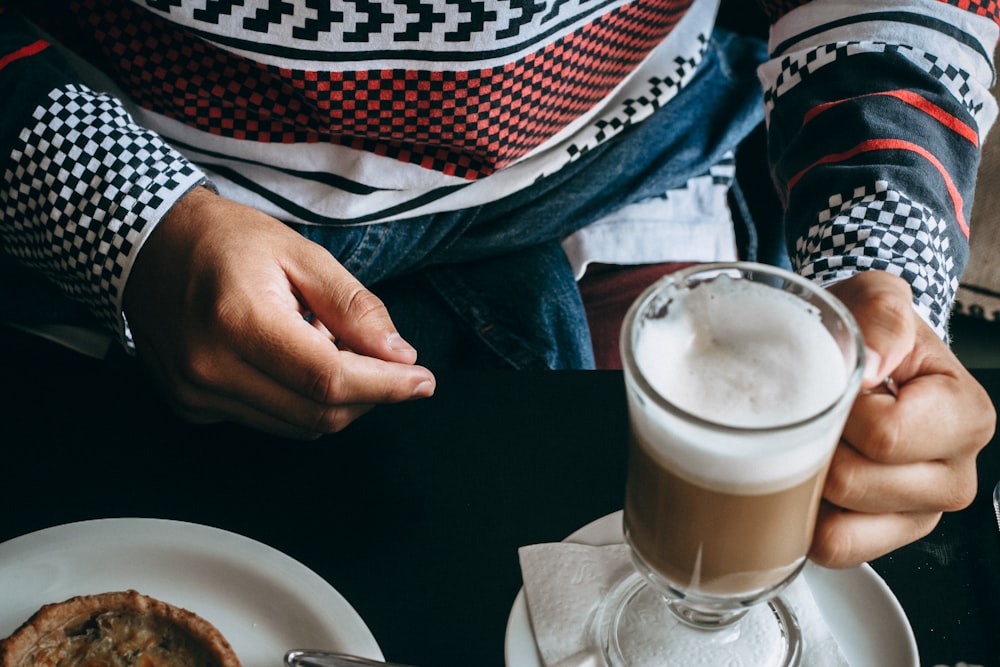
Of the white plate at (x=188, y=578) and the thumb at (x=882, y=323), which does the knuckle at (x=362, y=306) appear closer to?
the white plate at (x=188, y=578)

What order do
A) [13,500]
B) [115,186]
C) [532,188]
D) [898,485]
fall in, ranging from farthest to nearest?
1. [532,188]
2. [115,186]
3. [13,500]
4. [898,485]

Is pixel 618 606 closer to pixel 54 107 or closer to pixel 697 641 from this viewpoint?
pixel 697 641

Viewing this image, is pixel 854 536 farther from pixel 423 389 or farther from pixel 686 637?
pixel 423 389

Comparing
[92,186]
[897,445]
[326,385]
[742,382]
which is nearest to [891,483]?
[897,445]

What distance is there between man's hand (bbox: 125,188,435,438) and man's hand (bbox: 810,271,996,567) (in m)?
0.30

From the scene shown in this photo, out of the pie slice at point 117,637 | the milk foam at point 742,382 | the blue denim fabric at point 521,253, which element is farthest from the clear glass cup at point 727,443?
the blue denim fabric at point 521,253

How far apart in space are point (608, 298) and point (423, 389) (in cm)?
44

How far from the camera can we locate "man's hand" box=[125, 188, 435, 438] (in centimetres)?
67

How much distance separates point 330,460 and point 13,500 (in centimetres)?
23

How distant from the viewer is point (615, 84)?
38.1 inches

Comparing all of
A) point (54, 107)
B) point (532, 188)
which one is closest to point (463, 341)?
point (532, 188)

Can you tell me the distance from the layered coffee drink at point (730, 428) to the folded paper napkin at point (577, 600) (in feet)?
0.18

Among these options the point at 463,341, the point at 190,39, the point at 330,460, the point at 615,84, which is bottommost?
the point at 463,341

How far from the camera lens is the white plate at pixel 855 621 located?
0.56 meters
